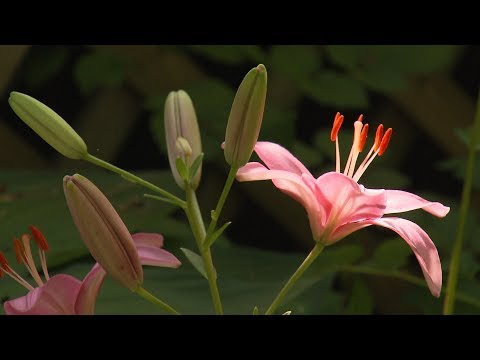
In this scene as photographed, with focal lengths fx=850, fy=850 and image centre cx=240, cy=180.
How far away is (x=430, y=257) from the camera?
1.22 feet

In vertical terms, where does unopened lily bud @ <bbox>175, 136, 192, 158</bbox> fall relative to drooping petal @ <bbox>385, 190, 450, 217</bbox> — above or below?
below

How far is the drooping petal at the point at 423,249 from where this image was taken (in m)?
0.36

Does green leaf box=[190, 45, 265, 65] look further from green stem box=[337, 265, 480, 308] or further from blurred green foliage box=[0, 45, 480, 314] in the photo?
green stem box=[337, 265, 480, 308]

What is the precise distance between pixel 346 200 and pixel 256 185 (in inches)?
28.4

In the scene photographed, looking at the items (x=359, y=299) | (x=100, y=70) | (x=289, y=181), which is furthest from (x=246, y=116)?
(x=100, y=70)

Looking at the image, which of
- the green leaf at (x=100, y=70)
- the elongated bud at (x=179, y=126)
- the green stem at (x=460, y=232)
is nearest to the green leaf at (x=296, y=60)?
the green leaf at (x=100, y=70)

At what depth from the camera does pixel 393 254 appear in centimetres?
73

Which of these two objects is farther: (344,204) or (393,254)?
(393,254)

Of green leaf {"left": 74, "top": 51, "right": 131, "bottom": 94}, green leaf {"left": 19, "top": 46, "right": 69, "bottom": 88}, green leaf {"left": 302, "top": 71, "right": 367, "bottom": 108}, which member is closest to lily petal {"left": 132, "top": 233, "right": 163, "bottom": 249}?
green leaf {"left": 302, "top": 71, "right": 367, "bottom": 108}

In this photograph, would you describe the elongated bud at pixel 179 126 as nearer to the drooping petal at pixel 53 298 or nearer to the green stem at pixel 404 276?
the drooping petal at pixel 53 298

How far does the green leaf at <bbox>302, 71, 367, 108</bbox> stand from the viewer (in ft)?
2.94

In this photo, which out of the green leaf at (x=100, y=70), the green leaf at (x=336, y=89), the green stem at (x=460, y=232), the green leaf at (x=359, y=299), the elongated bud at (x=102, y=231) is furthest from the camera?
the green leaf at (x=100, y=70)

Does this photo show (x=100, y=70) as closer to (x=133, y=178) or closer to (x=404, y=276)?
(x=404, y=276)
